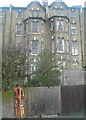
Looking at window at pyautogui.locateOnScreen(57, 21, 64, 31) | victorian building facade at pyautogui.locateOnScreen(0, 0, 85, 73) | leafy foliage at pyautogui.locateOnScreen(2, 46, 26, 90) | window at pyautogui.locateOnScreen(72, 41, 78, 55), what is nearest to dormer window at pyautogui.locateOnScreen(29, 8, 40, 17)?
victorian building facade at pyautogui.locateOnScreen(0, 0, 85, 73)

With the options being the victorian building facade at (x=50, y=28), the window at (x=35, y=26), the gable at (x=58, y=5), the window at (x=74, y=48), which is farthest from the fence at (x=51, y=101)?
the gable at (x=58, y=5)

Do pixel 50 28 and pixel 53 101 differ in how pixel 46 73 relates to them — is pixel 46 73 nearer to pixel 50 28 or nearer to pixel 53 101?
pixel 53 101

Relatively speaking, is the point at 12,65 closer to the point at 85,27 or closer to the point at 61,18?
the point at 61,18

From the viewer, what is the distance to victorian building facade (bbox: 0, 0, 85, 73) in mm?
26359

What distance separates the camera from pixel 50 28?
27438 millimetres

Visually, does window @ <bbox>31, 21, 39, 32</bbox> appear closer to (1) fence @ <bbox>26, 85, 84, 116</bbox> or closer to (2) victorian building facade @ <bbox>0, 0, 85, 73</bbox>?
(2) victorian building facade @ <bbox>0, 0, 85, 73</bbox>

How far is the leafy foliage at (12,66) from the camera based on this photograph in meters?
10.8

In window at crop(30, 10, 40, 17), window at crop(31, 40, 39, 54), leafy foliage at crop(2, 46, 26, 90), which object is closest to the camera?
leafy foliage at crop(2, 46, 26, 90)

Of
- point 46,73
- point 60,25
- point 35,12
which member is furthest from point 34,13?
point 46,73

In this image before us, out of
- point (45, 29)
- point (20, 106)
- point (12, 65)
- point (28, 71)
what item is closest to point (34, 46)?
point (45, 29)

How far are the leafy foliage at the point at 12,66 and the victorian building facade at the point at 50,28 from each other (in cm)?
1395

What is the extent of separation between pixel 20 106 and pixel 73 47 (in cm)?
1878

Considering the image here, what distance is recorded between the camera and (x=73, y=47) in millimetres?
27078

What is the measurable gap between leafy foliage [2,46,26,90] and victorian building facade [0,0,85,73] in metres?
13.9
